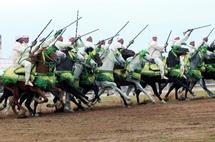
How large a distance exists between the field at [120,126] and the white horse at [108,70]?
2222 mm

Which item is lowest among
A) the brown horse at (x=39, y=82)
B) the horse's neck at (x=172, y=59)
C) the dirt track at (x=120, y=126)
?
the dirt track at (x=120, y=126)

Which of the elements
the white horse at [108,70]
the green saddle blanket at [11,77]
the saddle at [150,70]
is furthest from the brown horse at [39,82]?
the saddle at [150,70]

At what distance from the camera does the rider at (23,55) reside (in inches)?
761

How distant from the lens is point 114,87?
74.6 feet

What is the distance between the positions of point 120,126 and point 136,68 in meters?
8.15

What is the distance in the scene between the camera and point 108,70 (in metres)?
22.8

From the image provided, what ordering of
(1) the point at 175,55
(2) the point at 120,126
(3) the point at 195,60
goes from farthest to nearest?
(3) the point at 195,60
(1) the point at 175,55
(2) the point at 120,126

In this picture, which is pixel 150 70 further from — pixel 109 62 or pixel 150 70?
pixel 109 62

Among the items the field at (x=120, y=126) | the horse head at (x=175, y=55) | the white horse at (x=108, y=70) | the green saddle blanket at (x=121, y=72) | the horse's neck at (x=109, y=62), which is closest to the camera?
the field at (x=120, y=126)

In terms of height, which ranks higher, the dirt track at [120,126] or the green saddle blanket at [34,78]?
the green saddle blanket at [34,78]

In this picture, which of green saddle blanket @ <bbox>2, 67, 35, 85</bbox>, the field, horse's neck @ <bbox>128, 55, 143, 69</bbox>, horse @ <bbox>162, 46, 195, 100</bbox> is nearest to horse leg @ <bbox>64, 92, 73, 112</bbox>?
the field

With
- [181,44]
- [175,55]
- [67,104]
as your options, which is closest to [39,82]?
[67,104]

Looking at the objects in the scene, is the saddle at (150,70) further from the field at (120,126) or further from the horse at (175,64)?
the field at (120,126)

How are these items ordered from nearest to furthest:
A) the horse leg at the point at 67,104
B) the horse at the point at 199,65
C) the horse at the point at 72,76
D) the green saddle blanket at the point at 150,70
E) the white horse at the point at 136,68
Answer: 1. the horse at the point at 72,76
2. the horse leg at the point at 67,104
3. the white horse at the point at 136,68
4. the green saddle blanket at the point at 150,70
5. the horse at the point at 199,65
